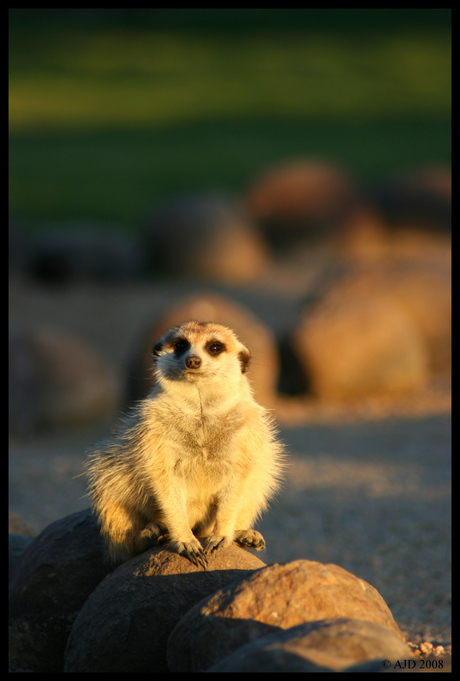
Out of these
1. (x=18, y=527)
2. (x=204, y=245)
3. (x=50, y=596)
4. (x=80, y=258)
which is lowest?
(x=50, y=596)

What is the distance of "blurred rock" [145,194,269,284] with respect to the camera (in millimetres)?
12898

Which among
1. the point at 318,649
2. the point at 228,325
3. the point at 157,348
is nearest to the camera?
the point at 318,649

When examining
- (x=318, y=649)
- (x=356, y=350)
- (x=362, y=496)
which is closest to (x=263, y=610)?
(x=318, y=649)

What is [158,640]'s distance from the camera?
290cm

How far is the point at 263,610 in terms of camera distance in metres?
2.60

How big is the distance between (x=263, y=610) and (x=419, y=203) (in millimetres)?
12566

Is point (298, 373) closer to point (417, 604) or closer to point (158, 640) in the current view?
point (417, 604)

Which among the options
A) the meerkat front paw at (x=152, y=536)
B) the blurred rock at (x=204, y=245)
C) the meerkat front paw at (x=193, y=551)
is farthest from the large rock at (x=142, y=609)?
the blurred rock at (x=204, y=245)

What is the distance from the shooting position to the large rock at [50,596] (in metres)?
3.36

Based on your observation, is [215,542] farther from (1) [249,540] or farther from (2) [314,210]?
(2) [314,210]

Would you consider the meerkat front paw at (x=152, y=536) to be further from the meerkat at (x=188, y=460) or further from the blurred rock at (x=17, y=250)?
the blurred rock at (x=17, y=250)

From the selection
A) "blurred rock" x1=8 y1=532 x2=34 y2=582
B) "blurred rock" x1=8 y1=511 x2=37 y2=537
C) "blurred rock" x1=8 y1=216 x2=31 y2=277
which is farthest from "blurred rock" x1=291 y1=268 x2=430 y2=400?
"blurred rock" x1=8 y1=216 x2=31 y2=277

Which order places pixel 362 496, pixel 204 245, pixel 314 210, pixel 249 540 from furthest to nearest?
pixel 314 210 < pixel 204 245 < pixel 362 496 < pixel 249 540

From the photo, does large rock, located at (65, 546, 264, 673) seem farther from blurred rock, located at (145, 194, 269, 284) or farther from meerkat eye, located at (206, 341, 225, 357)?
blurred rock, located at (145, 194, 269, 284)
